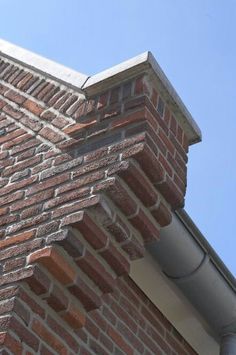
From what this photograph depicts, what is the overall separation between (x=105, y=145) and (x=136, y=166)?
11.3 inches

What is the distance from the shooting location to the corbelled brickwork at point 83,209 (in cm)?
344

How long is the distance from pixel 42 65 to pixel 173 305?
1.82 metres

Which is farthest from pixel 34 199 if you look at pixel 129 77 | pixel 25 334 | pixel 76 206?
pixel 129 77

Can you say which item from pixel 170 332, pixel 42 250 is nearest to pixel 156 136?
pixel 42 250

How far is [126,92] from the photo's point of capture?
4113mm

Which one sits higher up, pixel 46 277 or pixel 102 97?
pixel 102 97

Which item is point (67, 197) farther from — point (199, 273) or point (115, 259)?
point (199, 273)

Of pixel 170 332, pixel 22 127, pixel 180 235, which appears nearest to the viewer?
pixel 180 235

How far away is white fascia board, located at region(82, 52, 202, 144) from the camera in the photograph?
4.10m

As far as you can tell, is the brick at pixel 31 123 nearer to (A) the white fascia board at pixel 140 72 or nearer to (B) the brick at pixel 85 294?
(A) the white fascia board at pixel 140 72

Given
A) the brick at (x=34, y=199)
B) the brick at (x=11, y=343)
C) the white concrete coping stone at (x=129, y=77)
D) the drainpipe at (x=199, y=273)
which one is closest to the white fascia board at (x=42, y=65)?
the white concrete coping stone at (x=129, y=77)

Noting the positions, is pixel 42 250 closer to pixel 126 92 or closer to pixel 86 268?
pixel 86 268

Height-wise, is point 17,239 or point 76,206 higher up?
point 76,206

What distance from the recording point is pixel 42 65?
4.82m
